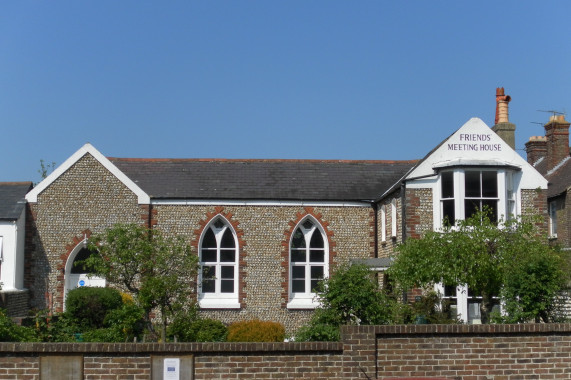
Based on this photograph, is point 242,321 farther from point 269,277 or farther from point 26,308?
point 26,308

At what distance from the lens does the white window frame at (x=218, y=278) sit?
96.1 ft

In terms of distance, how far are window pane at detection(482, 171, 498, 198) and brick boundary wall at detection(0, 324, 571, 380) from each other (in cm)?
1291

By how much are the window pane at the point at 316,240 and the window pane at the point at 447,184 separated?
210 inches

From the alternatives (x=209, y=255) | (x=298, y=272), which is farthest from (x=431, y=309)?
(x=209, y=255)

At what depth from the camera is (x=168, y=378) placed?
1366 cm

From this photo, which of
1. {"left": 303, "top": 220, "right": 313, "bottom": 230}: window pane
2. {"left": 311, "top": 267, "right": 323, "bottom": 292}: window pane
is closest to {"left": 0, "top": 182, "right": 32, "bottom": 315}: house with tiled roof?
{"left": 303, "top": 220, "right": 313, "bottom": 230}: window pane

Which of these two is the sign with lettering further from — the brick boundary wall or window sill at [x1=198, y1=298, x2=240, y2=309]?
the brick boundary wall

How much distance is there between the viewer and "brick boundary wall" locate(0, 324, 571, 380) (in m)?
13.7

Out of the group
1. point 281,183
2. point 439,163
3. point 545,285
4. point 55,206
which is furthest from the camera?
point 281,183

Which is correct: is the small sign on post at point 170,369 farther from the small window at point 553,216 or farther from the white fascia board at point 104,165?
the small window at point 553,216

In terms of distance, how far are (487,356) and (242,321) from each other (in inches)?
599

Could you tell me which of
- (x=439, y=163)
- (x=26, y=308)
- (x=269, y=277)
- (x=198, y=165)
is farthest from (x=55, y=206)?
(x=439, y=163)

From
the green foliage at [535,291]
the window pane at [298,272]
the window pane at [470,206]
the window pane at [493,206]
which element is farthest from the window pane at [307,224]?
the green foliage at [535,291]

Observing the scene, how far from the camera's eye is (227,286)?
29922mm
